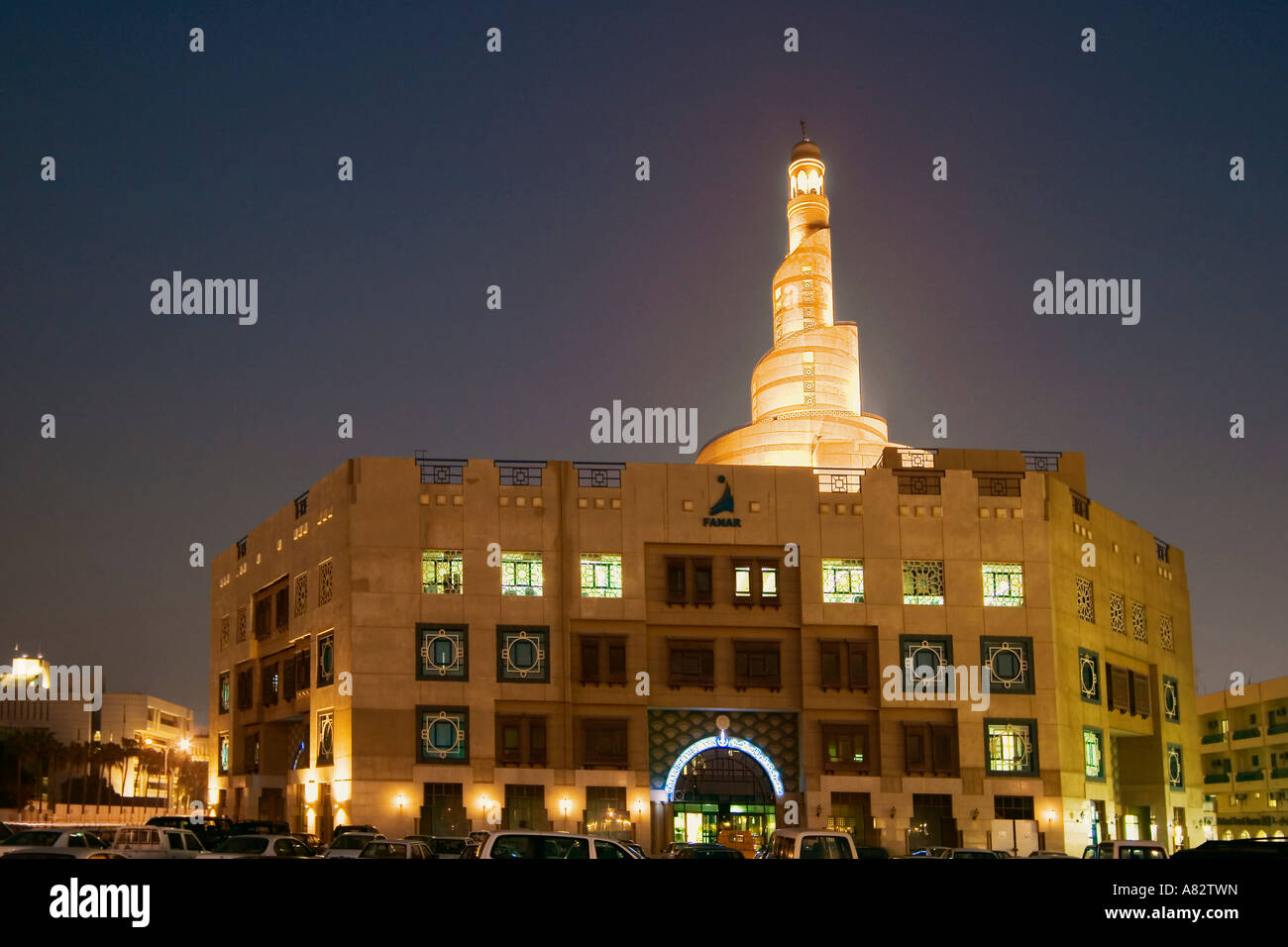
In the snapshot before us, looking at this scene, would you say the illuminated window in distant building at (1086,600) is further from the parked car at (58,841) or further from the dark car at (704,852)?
the parked car at (58,841)

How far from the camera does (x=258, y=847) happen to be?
119 feet

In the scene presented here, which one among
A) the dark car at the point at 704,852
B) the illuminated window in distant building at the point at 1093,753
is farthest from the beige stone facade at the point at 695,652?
the dark car at the point at 704,852

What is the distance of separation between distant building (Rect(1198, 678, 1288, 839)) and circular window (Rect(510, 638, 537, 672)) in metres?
65.9

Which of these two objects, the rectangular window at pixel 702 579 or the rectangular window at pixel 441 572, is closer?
the rectangular window at pixel 441 572

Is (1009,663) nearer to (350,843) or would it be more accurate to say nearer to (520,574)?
(520,574)

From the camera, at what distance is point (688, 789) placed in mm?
65938

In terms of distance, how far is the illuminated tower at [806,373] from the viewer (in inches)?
3625

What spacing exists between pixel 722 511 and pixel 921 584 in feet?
32.8

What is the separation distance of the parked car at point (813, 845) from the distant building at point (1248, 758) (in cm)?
8669

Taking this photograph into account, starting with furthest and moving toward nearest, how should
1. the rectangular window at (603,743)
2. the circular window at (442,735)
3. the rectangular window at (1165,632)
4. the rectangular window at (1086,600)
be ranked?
the rectangular window at (1165,632)
the rectangular window at (1086,600)
the rectangular window at (603,743)
the circular window at (442,735)

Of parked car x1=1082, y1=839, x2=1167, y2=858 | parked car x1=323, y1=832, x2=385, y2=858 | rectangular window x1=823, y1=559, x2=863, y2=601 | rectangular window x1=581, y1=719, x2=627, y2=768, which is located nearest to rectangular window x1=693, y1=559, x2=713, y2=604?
rectangular window x1=823, y1=559, x2=863, y2=601

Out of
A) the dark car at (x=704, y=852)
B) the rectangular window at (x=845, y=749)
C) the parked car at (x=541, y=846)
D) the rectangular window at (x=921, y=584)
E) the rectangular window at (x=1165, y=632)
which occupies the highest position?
the rectangular window at (x=921, y=584)

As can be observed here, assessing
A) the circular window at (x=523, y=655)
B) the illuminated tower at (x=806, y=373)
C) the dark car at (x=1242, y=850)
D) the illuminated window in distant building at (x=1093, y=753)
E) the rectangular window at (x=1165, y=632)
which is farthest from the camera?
the illuminated tower at (x=806, y=373)
